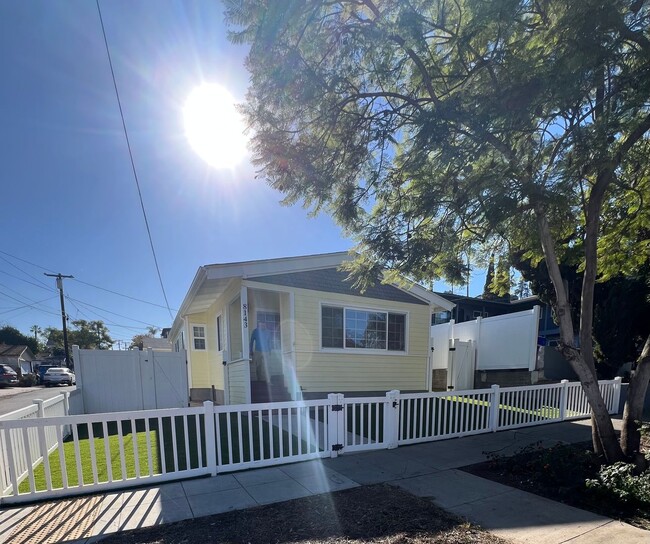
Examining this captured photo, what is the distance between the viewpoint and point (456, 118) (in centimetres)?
412

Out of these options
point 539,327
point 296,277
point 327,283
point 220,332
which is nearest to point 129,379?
point 220,332

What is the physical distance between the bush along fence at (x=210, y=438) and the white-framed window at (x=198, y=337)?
19.1ft

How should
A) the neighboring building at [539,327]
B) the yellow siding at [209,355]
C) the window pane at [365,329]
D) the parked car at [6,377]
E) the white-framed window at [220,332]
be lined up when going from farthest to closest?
the parked car at [6,377], the neighboring building at [539,327], the white-framed window at [220,332], the yellow siding at [209,355], the window pane at [365,329]

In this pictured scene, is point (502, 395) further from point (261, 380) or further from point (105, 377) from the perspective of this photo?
point (105, 377)

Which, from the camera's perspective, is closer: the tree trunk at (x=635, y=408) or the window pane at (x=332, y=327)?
the tree trunk at (x=635, y=408)

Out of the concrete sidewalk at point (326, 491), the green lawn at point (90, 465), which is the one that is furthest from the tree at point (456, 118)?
the green lawn at point (90, 465)

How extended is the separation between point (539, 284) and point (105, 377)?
13.6 m

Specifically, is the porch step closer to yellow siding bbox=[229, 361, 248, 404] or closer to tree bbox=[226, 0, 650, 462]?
yellow siding bbox=[229, 361, 248, 404]

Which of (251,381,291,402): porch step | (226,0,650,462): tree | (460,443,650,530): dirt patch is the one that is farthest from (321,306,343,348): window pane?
(460,443,650,530): dirt patch

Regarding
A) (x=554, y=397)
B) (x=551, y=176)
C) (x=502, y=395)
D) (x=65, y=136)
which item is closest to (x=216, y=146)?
(x=65, y=136)

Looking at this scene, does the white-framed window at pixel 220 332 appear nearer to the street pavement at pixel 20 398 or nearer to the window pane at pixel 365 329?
the street pavement at pixel 20 398

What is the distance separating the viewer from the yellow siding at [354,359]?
8.89m

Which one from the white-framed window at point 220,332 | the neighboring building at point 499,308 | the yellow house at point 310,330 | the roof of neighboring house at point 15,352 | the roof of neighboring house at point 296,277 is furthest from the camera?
the roof of neighboring house at point 15,352

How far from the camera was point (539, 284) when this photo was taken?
12.1 metres
